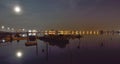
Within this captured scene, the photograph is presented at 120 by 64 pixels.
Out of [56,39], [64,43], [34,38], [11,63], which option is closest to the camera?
[11,63]

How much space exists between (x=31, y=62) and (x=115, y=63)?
17.7 m

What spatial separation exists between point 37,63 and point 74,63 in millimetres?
7612

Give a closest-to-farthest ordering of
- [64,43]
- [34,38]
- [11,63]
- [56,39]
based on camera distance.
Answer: [11,63]
[64,43]
[56,39]
[34,38]

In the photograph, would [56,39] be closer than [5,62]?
No

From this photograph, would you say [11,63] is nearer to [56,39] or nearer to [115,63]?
[115,63]

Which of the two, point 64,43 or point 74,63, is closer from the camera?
point 74,63

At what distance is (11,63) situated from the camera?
39.5 meters

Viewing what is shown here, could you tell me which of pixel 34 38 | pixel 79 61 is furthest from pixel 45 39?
pixel 79 61

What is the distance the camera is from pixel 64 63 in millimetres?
39844

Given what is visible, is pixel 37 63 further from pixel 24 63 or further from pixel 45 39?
pixel 45 39

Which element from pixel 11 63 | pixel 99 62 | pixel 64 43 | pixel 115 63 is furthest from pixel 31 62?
pixel 64 43

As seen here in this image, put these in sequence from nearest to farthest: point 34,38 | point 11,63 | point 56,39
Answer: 1. point 11,63
2. point 56,39
3. point 34,38

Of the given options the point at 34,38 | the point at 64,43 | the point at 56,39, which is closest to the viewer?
the point at 64,43

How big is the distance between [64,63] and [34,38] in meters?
58.6
